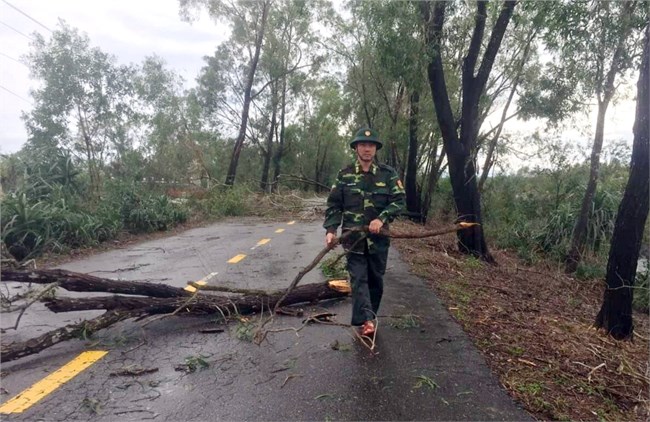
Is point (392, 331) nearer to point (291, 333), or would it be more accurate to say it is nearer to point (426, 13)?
point (291, 333)

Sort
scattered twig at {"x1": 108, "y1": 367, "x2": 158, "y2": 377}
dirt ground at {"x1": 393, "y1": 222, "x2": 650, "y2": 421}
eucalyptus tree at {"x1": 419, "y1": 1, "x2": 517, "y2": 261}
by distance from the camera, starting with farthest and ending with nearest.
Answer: eucalyptus tree at {"x1": 419, "y1": 1, "x2": 517, "y2": 261}
scattered twig at {"x1": 108, "y1": 367, "x2": 158, "y2": 377}
dirt ground at {"x1": 393, "y1": 222, "x2": 650, "y2": 421}

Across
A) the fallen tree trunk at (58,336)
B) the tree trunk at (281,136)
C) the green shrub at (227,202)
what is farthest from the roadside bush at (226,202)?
the fallen tree trunk at (58,336)

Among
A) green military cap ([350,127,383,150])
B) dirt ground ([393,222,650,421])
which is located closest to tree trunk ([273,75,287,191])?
dirt ground ([393,222,650,421])

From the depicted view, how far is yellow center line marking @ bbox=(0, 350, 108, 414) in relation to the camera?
3.07m

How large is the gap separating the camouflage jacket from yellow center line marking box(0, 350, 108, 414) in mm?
2598

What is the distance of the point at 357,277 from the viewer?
456 centimetres

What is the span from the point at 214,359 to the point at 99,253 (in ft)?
23.5

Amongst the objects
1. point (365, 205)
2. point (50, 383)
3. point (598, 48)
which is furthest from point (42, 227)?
point (598, 48)

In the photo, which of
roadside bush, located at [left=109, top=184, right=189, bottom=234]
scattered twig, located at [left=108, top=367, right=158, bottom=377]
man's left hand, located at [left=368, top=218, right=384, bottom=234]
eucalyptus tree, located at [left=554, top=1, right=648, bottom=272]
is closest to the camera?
scattered twig, located at [left=108, top=367, right=158, bottom=377]

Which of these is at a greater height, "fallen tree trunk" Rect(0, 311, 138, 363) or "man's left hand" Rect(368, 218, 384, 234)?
"man's left hand" Rect(368, 218, 384, 234)

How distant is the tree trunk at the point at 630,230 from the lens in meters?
4.81

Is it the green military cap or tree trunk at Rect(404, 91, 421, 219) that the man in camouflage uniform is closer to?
the green military cap

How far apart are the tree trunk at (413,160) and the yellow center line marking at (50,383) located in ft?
45.6

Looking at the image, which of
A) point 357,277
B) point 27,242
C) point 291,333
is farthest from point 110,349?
point 27,242
